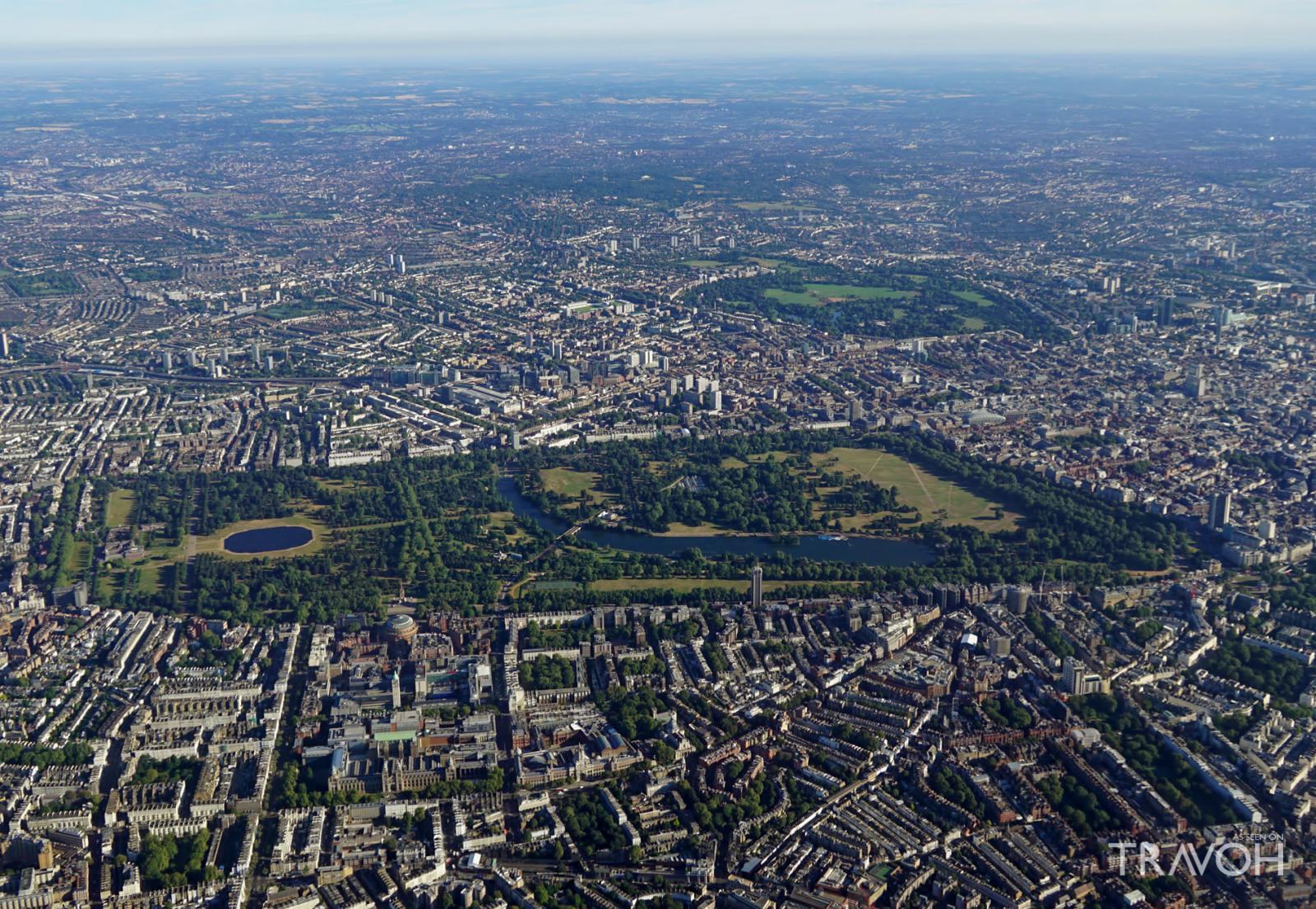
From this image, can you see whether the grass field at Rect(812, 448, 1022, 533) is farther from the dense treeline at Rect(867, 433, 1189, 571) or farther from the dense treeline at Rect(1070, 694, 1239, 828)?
the dense treeline at Rect(1070, 694, 1239, 828)

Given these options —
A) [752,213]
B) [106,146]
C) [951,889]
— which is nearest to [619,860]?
[951,889]

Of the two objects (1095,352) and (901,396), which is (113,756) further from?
(1095,352)

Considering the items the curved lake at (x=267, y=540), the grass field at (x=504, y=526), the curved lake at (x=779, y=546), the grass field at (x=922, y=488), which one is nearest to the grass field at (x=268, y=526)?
the curved lake at (x=267, y=540)

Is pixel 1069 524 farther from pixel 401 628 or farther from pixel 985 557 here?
pixel 401 628

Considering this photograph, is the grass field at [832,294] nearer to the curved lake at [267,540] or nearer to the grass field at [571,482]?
the grass field at [571,482]

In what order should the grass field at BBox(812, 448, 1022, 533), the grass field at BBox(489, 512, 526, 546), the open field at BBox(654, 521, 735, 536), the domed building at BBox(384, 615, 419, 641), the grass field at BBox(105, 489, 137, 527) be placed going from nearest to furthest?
the domed building at BBox(384, 615, 419, 641) < the grass field at BBox(489, 512, 526, 546) < the open field at BBox(654, 521, 735, 536) < the grass field at BBox(812, 448, 1022, 533) < the grass field at BBox(105, 489, 137, 527)

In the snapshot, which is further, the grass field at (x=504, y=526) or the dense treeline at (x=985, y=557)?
the grass field at (x=504, y=526)

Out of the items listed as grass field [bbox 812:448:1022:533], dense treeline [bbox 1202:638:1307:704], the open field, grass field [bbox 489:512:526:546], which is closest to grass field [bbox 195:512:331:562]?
grass field [bbox 489:512:526:546]
